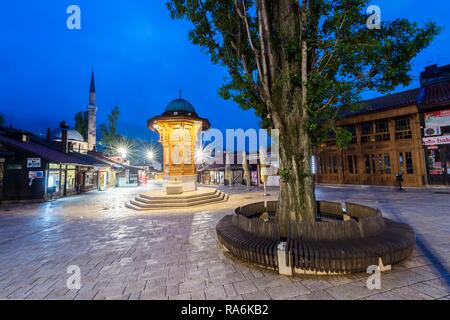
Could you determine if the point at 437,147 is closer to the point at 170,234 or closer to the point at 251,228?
the point at 251,228

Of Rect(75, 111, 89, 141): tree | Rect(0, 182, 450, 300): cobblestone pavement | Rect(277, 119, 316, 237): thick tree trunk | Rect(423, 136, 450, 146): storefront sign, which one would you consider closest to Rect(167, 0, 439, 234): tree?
Rect(277, 119, 316, 237): thick tree trunk

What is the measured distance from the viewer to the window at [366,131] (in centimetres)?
2033

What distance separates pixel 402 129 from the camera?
1822 centimetres

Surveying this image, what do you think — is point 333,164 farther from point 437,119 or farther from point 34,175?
point 34,175

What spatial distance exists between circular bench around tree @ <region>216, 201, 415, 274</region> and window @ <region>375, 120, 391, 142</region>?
18.8 metres

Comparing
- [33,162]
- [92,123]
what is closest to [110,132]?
[92,123]

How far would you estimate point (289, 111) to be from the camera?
4793 mm

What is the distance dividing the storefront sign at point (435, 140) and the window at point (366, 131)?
4.17 metres

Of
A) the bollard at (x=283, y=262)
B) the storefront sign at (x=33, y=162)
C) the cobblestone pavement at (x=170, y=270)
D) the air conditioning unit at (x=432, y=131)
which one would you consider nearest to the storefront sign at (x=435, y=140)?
the air conditioning unit at (x=432, y=131)

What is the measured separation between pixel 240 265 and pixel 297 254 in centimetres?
119
